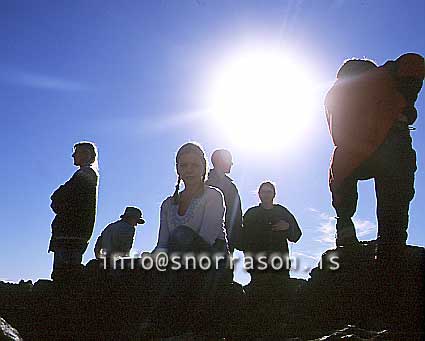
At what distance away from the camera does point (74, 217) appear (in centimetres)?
680

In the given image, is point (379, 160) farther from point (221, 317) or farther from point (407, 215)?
point (221, 317)

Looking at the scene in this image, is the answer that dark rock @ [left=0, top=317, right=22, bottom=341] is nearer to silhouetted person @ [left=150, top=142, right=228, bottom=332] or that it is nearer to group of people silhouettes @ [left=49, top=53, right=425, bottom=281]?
silhouetted person @ [left=150, top=142, right=228, bottom=332]

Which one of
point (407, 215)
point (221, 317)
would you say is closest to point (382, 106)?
point (407, 215)

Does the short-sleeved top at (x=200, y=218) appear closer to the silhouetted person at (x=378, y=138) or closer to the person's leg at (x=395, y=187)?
the silhouetted person at (x=378, y=138)

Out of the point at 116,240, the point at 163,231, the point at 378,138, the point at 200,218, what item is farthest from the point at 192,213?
the point at 116,240

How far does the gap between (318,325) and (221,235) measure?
130 cm

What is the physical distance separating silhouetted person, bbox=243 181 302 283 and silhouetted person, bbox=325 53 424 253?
231cm

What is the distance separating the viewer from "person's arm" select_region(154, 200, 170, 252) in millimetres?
5020

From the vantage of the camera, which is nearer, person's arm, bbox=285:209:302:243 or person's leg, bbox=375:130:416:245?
person's leg, bbox=375:130:416:245

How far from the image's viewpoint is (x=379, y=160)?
4.57m

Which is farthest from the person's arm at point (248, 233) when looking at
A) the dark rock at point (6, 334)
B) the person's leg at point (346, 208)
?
the dark rock at point (6, 334)

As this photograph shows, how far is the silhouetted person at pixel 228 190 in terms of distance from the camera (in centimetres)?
690

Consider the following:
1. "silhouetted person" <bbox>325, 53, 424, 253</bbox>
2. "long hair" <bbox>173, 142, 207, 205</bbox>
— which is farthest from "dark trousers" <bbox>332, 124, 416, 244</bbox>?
"long hair" <bbox>173, 142, 207, 205</bbox>

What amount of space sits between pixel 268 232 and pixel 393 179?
3.32 m
